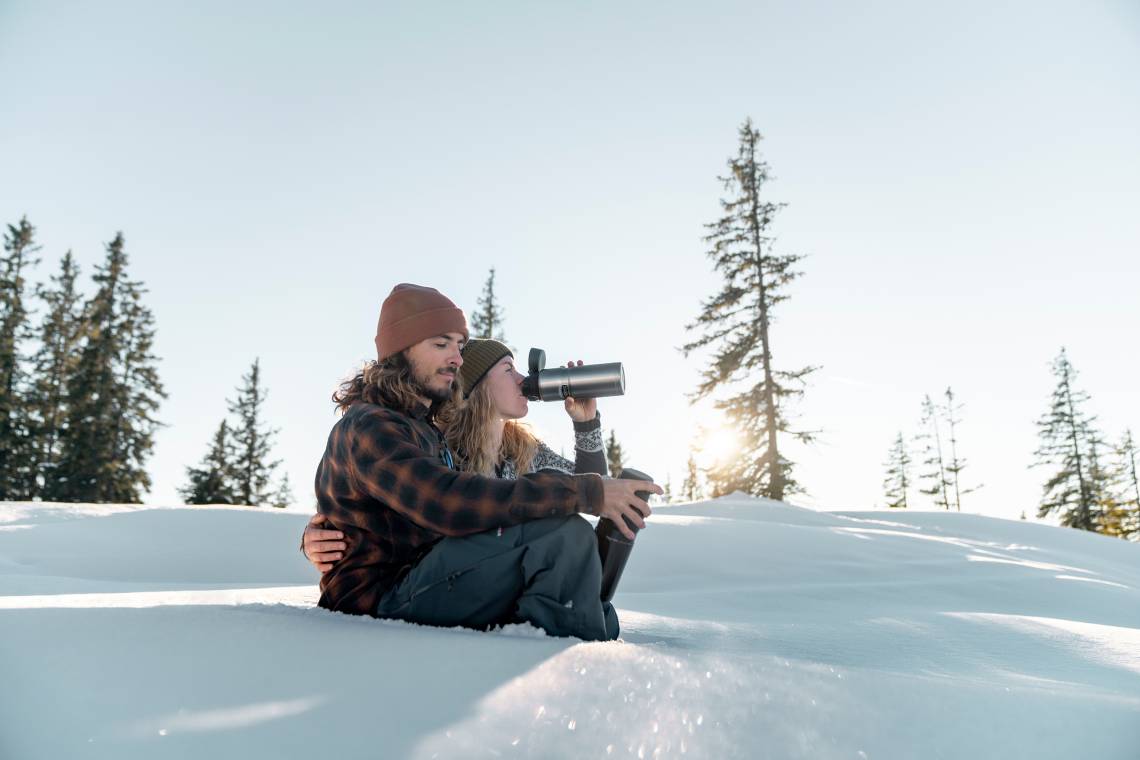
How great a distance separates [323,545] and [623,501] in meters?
0.91

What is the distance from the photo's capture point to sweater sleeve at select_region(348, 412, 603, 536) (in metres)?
1.72

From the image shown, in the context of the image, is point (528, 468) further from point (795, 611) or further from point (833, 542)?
point (833, 542)

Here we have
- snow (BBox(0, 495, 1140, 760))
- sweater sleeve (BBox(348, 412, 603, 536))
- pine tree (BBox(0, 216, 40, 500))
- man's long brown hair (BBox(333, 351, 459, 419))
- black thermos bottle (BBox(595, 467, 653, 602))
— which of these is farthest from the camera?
pine tree (BBox(0, 216, 40, 500))

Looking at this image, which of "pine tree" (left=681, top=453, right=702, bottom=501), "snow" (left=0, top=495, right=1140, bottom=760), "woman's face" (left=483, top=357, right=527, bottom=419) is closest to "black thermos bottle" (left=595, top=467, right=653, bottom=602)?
"snow" (left=0, top=495, right=1140, bottom=760)

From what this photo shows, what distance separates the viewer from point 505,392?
10.00 ft

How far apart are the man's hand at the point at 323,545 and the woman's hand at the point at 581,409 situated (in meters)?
1.15

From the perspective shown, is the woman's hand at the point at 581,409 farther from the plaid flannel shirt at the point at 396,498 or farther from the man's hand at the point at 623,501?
the man's hand at the point at 623,501

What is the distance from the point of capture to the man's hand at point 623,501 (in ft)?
5.82

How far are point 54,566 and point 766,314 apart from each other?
58.5 ft

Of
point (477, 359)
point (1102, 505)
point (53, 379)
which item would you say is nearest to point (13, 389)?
point (53, 379)

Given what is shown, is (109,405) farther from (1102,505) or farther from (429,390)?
(1102,505)

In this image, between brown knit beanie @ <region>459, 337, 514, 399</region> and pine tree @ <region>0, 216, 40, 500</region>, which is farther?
pine tree @ <region>0, 216, 40, 500</region>

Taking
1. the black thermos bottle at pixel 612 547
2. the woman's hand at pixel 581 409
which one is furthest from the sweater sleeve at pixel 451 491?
the woman's hand at pixel 581 409

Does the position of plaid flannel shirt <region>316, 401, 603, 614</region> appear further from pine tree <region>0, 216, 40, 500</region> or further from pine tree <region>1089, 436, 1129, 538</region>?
pine tree <region>1089, 436, 1129, 538</region>
